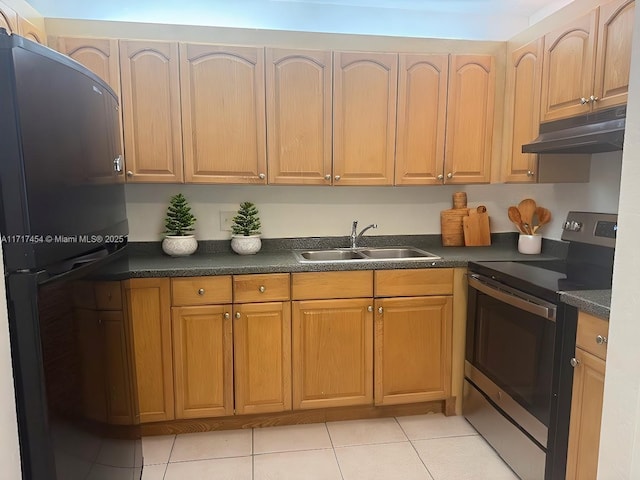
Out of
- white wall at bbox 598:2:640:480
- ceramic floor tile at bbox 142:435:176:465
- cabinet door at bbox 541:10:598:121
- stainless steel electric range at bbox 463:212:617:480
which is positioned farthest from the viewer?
ceramic floor tile at bbox 142:435:176:465

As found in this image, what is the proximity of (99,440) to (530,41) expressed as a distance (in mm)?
2710

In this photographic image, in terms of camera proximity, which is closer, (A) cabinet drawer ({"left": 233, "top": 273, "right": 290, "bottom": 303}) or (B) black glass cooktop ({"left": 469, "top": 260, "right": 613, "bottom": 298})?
(B) black glass cooktop ({"left": 469, "top": 260, "right": 613, "bottom": 298})

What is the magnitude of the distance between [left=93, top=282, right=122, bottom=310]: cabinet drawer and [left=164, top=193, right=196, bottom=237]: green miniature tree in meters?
0.97

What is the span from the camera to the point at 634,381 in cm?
82

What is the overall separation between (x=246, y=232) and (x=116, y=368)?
120 centimetres

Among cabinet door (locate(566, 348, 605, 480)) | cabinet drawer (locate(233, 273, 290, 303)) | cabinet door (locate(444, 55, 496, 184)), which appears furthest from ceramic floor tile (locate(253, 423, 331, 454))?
cabinet door (locate(444, 55, 496, 184))

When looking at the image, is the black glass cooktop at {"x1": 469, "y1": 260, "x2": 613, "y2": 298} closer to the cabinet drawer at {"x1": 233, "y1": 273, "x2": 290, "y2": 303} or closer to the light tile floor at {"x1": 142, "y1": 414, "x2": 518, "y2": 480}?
the light tile floor at {"x1": 142, "y1": 414, "x2": 518, "y2": 480}

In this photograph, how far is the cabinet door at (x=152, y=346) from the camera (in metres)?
2.06

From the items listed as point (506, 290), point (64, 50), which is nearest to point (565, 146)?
point (506, 290)

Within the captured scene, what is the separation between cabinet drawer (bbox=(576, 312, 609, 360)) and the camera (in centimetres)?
138

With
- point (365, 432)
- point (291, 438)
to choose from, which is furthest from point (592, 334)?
point (291, 438)

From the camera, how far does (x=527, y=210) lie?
2652mm

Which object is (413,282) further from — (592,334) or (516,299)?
(592,334)

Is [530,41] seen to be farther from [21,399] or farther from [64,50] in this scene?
[21,399]
